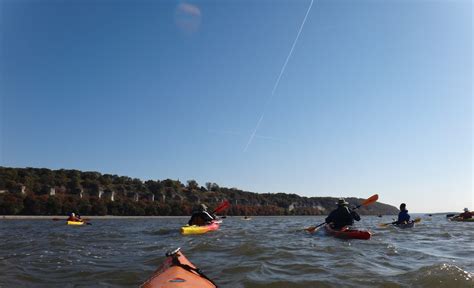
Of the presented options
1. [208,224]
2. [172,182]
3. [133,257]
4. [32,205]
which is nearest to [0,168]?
[32,205]

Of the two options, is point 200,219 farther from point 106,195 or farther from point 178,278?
point 106,195

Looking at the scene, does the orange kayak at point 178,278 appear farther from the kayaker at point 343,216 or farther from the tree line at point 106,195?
the tree line at point 106,195

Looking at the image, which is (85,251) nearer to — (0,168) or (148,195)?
(0,168)

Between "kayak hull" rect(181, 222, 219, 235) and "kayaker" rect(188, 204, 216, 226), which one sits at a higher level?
"kayaker" rect(188, 204, 216, 226)

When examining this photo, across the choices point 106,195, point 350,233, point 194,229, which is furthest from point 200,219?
point 106,195

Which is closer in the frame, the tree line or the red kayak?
the red kayak

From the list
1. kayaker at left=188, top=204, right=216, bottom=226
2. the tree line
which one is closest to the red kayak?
kayaker at left=188, top=204, right=216, bottom=226

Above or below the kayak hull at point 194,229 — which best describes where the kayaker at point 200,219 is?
above

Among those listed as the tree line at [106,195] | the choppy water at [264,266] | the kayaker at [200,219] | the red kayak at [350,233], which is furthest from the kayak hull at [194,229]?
the tree line at [106,195]

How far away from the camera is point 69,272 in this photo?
795 centimetres

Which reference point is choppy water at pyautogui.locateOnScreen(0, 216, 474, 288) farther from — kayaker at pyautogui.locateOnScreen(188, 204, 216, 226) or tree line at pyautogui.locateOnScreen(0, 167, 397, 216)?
tree line at pyautogui.locateOnScreen(0, 167, 397, 216)

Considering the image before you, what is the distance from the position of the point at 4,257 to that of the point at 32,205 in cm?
6611

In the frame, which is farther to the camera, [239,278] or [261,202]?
[261,202]

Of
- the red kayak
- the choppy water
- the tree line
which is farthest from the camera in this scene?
the tree line
